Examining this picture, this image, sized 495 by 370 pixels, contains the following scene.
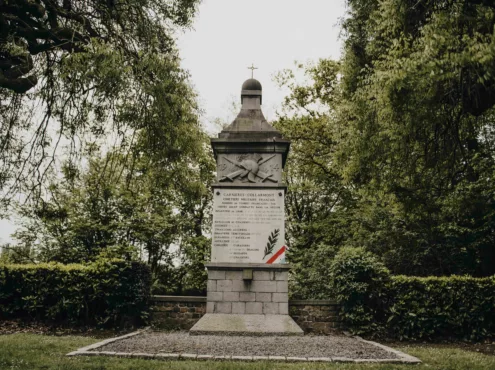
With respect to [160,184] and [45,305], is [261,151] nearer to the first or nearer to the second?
[160,184]

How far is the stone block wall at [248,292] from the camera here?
361 inches

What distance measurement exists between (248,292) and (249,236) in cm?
119

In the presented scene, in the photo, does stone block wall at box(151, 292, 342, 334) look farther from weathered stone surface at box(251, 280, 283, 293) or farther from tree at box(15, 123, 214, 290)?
tree at box(15, 123, 214, 290)

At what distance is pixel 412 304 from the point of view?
973 cm

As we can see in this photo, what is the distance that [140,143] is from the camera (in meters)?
6.59

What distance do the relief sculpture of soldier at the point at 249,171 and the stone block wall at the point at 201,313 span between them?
2962mm

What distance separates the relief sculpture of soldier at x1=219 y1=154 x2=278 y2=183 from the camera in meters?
9.91

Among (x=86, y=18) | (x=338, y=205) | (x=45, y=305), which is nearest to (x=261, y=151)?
(x=86, y=18)

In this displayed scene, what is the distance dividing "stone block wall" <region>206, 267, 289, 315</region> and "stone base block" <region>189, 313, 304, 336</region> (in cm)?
17

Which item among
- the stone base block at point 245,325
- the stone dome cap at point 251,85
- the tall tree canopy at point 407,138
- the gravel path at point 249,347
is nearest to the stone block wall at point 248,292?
the stone base block at point 245,325

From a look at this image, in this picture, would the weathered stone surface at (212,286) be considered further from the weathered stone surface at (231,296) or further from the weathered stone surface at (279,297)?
the weathered stone surface at (279,297)

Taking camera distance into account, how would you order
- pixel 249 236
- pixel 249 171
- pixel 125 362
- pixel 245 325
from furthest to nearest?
pixel 249 171
pixel 249 236
pixel 245 325
pixel 125 362

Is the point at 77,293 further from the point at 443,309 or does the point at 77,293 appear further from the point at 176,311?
the point at 443,309

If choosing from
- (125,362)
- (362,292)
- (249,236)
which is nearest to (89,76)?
(125,362)
